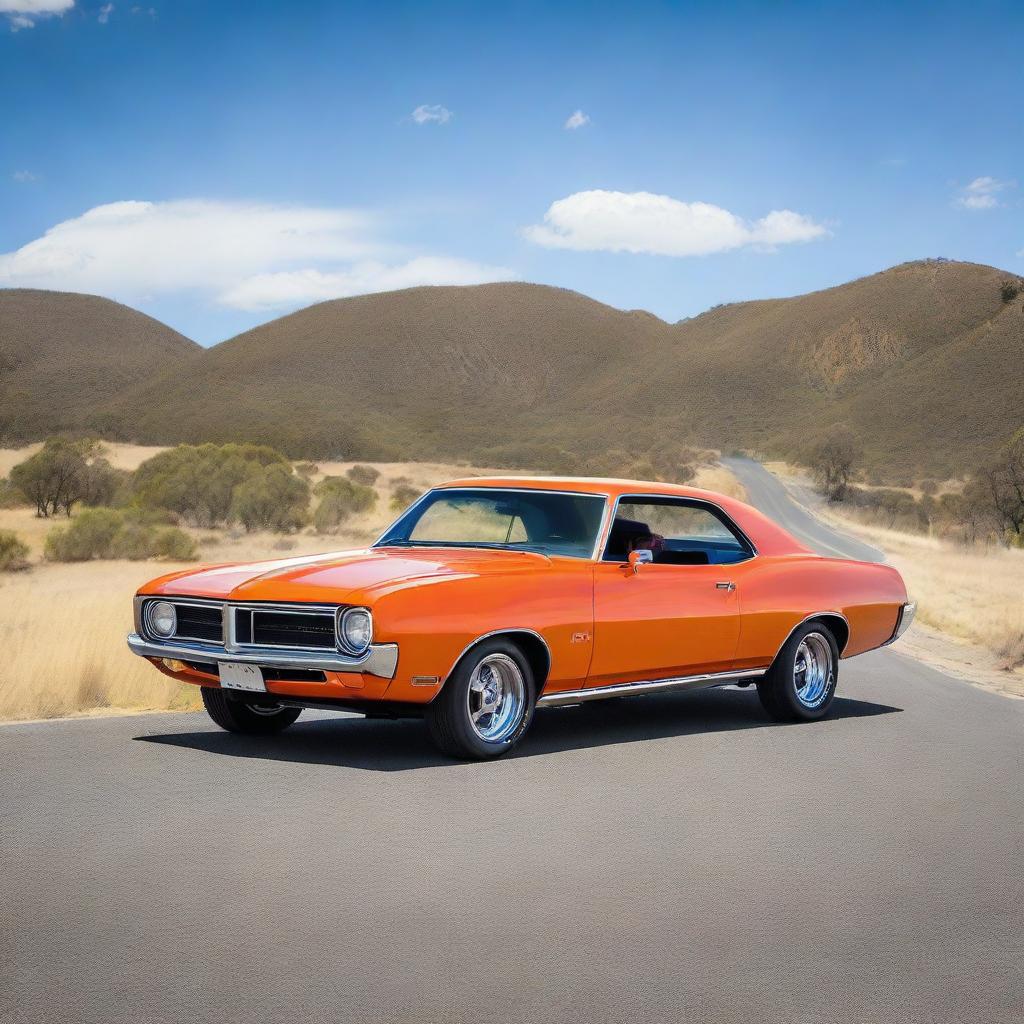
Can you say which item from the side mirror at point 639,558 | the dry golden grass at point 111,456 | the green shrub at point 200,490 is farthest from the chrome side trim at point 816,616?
the dry golden grass at point 111,456

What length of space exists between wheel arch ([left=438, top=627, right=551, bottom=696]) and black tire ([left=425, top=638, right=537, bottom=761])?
37 mm

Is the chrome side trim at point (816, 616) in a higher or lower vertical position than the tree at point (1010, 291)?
lower

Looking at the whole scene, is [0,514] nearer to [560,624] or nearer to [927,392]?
[560,624]

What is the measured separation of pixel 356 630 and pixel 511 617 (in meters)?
0.93

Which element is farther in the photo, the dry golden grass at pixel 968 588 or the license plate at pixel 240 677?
the dry golden grass at pixel 968 588

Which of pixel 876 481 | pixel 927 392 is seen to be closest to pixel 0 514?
pixel 876 481

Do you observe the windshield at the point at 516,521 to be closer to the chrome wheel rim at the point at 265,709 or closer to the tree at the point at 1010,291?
the chrome wheel rim at the point at 265,709

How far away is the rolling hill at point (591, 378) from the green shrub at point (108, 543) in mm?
71907

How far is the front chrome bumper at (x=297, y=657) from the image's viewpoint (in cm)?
757

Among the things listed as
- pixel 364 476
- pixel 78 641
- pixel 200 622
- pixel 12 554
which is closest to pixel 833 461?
pixel 364 476

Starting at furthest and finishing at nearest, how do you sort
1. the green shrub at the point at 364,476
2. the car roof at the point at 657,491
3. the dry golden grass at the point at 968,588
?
the green shrub at the point at 364,476
the dry golden grass at the point at 968,588
the car roof at the point at 657,491

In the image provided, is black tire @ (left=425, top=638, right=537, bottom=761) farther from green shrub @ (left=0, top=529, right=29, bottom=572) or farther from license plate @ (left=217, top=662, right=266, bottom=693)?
green shrub @ (left=0, top=529, right=29, bottom=572)

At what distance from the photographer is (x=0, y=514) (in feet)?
146

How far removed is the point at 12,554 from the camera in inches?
1188
